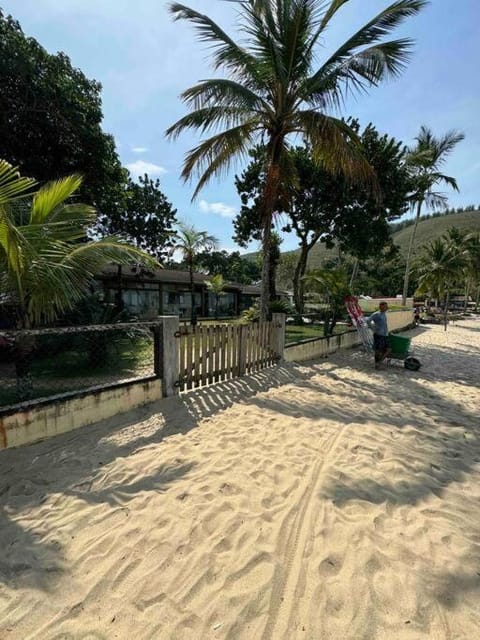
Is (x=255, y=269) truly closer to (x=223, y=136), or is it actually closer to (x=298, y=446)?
(x=223, y=136)

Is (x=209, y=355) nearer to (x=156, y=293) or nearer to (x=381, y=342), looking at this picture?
(x=381, y=342)

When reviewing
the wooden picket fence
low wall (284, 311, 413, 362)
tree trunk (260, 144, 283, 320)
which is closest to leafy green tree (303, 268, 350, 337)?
low wall (284, 311, 413, 362)

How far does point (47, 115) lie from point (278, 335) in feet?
29.7

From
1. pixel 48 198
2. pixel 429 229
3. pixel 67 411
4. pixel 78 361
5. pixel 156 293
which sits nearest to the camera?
pixel 67 411

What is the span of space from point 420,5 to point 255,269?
151 ft

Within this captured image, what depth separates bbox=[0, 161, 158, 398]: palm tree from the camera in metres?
4.09

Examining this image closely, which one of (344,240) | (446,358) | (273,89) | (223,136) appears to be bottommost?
(446,358)

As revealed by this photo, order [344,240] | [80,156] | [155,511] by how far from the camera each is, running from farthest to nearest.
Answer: [344,240] → [80,156] → [155,511]

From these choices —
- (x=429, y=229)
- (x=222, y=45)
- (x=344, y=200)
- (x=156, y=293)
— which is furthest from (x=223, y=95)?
(x=429, y=229)

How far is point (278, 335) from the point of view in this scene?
25.2ft

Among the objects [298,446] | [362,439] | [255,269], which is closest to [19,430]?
[298,446]

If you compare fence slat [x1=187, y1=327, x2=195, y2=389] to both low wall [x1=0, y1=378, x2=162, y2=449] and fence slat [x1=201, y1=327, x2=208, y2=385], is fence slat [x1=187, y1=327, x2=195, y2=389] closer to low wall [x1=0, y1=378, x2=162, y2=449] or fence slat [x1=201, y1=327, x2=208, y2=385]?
fence slat [x1=201, y1=327, x2=208, y2=385]

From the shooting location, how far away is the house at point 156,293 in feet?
52.8

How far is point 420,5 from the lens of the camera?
21.9 feet
